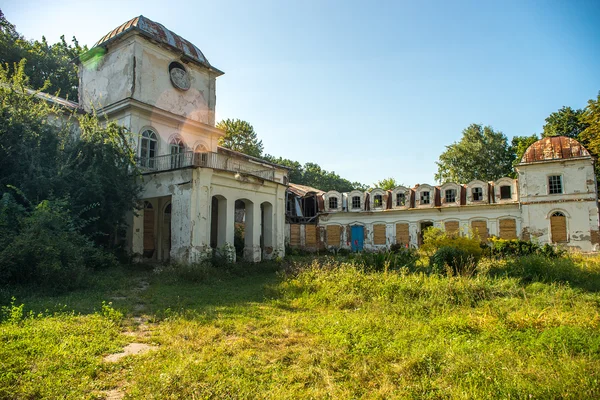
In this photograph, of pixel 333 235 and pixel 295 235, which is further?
pixel 333 235

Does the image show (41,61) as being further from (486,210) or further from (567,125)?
(567,125)

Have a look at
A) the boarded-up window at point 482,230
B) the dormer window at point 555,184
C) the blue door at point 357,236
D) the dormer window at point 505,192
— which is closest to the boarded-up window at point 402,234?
the blue door at point 357,236

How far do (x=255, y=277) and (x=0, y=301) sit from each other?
737 cm

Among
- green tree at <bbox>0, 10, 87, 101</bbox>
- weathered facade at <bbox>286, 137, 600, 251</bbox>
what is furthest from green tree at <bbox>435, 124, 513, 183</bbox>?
green tree at <bbox>0, 10, 87, 101</bbox>

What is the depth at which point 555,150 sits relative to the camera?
23.5 m

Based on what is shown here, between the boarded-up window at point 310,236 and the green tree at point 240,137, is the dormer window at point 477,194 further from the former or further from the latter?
the green tree at point 240,137

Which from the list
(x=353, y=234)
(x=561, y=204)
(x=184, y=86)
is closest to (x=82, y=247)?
(x=184, y=86)

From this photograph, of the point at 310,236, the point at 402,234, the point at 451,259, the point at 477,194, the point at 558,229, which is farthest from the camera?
the point at 310,236

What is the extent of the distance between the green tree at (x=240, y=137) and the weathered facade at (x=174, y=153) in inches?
632

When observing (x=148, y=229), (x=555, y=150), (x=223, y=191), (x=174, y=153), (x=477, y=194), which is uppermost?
(x=555, y=150)

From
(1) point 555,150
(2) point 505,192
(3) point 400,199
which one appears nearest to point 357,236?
(3) point 400,199

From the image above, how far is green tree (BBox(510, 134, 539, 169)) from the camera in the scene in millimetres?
33906

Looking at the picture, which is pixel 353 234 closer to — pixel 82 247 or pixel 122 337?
pixel 82 247

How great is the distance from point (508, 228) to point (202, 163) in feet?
67.3
